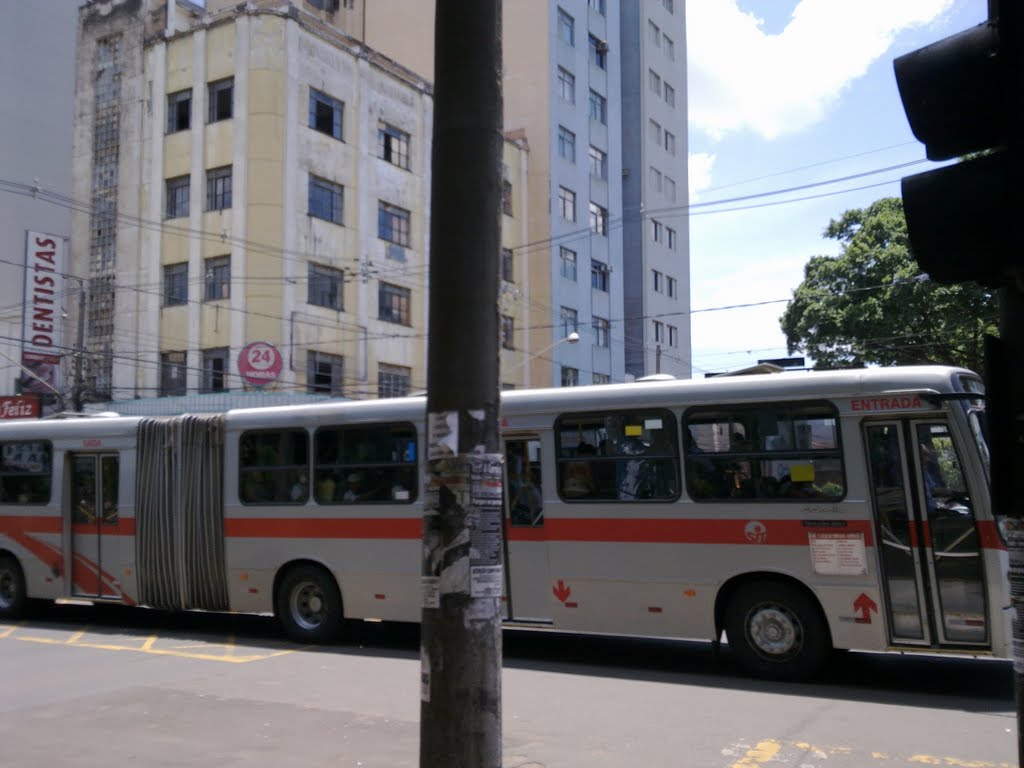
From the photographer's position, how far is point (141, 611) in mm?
16375

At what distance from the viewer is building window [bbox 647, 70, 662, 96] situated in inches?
2262

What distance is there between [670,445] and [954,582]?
118 inches

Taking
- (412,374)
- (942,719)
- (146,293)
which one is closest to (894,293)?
(412,374)

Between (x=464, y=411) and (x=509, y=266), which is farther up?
(x=509, y=266)

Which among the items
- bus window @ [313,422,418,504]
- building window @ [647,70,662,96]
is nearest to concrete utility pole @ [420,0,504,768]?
bus window @ [313,422,418,504]

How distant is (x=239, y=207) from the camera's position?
33.8 metres

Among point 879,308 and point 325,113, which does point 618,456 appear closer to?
point 879,308

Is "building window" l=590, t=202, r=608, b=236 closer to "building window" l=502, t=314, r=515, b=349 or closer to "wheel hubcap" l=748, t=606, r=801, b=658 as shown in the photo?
"building window" l=502, t=314, r=515, b=349

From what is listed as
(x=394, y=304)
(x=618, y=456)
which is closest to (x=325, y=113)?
(x=394, y=304)

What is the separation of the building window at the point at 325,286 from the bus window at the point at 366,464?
73.3 ft

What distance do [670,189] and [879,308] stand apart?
88.6 feet

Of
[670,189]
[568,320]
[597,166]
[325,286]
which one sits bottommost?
[325,286]

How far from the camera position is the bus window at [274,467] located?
1304 centimetres

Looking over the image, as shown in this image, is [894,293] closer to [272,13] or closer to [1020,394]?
[272,13]
